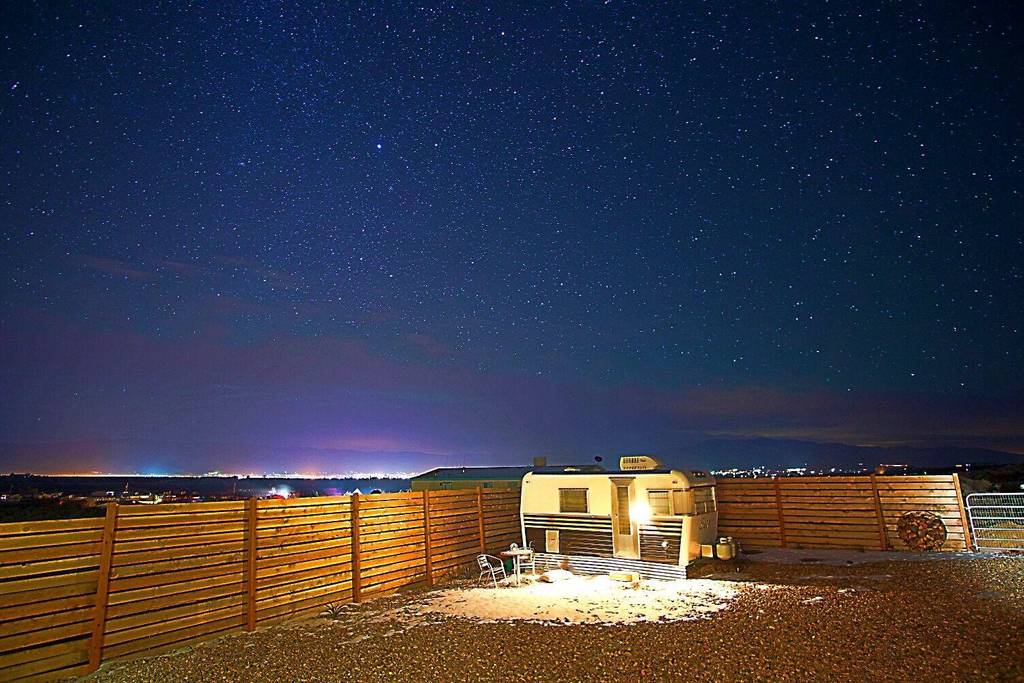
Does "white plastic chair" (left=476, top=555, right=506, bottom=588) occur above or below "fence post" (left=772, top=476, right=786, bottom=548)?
below

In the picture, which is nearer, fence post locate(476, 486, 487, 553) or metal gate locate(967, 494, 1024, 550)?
metal gate locate(967, 494, 1024, 550)

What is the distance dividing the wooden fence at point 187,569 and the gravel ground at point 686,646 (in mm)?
428

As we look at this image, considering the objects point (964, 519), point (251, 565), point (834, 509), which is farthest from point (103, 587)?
point (964, 519)

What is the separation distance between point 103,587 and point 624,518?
9.40 meters

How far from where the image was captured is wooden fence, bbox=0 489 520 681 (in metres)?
6.83

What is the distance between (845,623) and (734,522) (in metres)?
8.07

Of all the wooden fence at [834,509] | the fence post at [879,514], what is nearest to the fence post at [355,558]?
the wooden fence at [834,509]

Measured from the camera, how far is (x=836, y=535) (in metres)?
14.6

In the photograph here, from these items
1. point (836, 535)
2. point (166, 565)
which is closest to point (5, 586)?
point (166, 565)

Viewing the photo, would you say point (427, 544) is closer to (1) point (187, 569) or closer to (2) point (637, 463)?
(2) point (637, 463)

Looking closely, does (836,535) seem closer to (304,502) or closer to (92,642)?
(304,502)

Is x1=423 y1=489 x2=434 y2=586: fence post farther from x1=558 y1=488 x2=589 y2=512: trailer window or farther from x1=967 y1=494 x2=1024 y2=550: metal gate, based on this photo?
x1=967 y1=494 x2=1024 y2=550: metal gate

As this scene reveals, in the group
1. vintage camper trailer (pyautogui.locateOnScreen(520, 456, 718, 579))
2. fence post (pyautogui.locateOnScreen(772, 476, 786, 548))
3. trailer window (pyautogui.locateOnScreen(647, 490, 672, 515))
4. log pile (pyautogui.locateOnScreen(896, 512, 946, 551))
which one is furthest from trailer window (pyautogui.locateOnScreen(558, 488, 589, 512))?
log pile (pyautogui.locateOnScreen(896, 512, 946, 551))

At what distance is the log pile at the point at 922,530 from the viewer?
1367 centimetres
